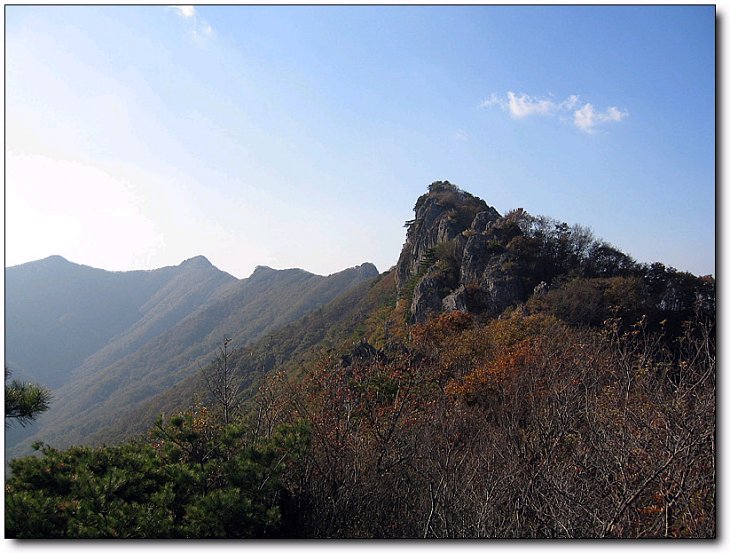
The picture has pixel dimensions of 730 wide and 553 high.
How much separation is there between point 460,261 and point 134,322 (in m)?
90.0

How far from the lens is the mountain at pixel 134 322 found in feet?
201

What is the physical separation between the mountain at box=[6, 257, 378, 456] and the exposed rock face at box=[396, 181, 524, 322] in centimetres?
3559

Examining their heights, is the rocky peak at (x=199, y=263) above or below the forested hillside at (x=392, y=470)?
above

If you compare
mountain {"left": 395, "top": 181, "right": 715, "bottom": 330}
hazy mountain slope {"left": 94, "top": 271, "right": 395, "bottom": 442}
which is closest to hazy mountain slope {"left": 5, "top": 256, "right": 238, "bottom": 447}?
hazy mountain slope {"left": 94, "top": 271, "right": 395, "bottom": 442}

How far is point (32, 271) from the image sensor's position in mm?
92562

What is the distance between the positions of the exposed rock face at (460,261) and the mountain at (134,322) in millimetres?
35593

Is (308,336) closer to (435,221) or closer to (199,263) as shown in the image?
(435,221)

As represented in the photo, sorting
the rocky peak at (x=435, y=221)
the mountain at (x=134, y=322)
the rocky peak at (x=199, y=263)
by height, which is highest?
the rocky peak at (x=199, y=263)

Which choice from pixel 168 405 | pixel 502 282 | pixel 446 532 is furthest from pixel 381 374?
pixel 168 405

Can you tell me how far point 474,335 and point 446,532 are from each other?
13.1 metres

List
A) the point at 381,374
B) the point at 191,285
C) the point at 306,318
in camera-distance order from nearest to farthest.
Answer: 1. the point at 381,374
2. the point at 306,318
3. the point at 191,285

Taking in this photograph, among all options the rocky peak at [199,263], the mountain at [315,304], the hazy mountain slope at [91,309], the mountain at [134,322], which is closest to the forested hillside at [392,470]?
the mountain at [315,304]

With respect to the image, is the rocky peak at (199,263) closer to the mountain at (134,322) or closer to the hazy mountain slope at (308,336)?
the mountain at (134,322)

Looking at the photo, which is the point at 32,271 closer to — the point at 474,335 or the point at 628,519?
the point at 474,335
